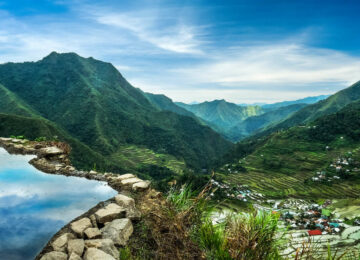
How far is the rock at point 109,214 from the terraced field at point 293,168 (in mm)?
86219

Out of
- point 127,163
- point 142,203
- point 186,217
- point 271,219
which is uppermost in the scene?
point 271,219

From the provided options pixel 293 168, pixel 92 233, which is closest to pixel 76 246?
pixel 92 233

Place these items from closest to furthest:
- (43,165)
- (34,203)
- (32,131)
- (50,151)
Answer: (34,203) → (43,165) → (50,151) → (32,131)

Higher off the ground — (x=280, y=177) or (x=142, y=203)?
(x=142, y=203)

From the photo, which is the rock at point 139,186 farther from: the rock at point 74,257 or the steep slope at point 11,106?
the steep slope at point 11,106

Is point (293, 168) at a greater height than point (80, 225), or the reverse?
point (80, 225)

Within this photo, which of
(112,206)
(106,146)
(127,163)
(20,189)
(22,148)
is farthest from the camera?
(106,146)

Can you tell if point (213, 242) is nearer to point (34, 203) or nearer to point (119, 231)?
point (119, 231)

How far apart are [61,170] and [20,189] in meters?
2.09

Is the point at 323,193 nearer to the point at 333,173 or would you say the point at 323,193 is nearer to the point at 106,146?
the point at 333,173

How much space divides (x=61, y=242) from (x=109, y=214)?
1.05 m

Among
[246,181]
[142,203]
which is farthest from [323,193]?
[142,203]

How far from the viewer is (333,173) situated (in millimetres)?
90625

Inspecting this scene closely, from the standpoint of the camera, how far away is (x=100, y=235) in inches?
148
